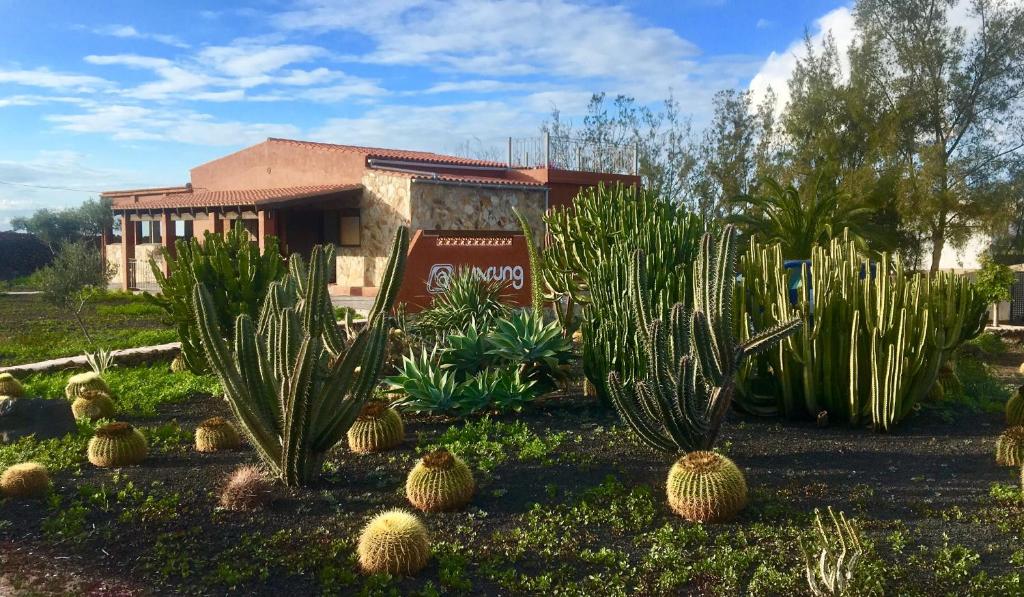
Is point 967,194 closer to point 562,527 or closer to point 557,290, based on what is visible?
point 557,290

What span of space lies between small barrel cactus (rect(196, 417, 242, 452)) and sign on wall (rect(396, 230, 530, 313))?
671 cm

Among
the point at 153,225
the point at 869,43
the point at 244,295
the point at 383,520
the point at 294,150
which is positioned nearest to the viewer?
the point at 383,520

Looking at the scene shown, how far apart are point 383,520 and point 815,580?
226 centimetres

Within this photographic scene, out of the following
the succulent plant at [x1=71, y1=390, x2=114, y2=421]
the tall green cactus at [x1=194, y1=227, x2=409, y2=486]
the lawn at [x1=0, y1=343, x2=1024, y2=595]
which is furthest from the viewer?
the succulent plant at [x1=71, y1=390, x2=114, y2=421]

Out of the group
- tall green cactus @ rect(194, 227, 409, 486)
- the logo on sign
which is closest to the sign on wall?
the logo on sign

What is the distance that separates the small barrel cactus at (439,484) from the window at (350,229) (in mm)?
19815

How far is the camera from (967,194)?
21.9 m

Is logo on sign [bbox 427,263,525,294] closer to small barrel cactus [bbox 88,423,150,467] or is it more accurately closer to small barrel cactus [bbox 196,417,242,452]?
small barrel cactus [bbox 196,417,242,452]

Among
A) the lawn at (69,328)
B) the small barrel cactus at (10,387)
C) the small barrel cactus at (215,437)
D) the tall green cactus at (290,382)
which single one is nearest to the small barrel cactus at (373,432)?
the tall green cactus at (290,382)


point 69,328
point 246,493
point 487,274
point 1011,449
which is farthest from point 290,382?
point 69,328

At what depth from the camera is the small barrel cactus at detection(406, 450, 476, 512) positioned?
5.31 metres

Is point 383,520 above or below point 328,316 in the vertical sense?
below

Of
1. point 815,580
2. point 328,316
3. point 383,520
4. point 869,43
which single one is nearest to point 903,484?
point 815,580

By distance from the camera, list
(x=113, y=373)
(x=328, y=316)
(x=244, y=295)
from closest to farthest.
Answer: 1. (x=328, y=316)
2. (x=244, y=295)
3. (x=113, y=373)
